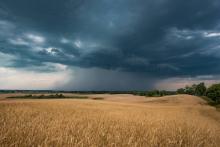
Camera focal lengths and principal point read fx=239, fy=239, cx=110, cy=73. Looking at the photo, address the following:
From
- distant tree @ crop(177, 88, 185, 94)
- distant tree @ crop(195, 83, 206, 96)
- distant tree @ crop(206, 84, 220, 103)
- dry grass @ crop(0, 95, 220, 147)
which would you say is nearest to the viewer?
dry grass @ crop(0, 95, 220, 147)

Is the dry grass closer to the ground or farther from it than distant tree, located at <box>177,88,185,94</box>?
closer to the ground

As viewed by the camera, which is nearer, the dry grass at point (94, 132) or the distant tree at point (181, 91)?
the dry grass at point (94, 132)

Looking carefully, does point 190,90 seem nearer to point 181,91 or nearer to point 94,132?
point 181,91

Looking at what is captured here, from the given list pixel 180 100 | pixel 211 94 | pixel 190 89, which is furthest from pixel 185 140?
pixel 190 89

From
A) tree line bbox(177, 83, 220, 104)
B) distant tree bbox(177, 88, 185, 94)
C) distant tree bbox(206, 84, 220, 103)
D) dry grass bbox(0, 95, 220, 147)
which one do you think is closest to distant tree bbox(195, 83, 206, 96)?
tree line bbox(177, 83, 220, 104)

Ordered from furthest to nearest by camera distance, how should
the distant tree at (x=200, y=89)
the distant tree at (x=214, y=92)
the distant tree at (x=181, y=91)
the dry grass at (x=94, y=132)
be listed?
the distant tree at (x=181, y=91) < the distant tree at (x=200, y=89) < the distant tree at (x=214, y=92) < the dry grass at (x=94, y=132)

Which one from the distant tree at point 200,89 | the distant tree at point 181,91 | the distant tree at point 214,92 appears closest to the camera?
the distant tree at point 214,92

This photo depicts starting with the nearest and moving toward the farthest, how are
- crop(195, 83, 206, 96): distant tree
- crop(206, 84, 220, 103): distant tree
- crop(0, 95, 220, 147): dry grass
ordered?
1. crop(0, 95, 220, 147): dry grass
2. crop(206, 84, 220, 103): distant tree
3. crop(195, 83, 206, 96): distant tree

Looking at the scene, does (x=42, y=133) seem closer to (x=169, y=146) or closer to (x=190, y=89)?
(x=169, y=146)

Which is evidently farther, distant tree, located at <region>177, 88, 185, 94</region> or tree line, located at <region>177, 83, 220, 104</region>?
distant tree, located at <region>177, 88, 185, 94</region>

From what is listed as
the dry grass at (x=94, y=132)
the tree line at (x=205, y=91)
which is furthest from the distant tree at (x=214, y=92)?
the dry grass at (x=94, y=132)

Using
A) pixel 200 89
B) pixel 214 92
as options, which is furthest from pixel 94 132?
pixel 200 89

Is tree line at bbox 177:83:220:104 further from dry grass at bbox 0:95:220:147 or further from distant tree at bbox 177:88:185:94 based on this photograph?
dry grass at bbox 0:95:220:147

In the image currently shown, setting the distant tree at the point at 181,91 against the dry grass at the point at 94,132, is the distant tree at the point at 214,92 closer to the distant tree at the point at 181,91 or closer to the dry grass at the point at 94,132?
the distant tree at the point at 181,91
